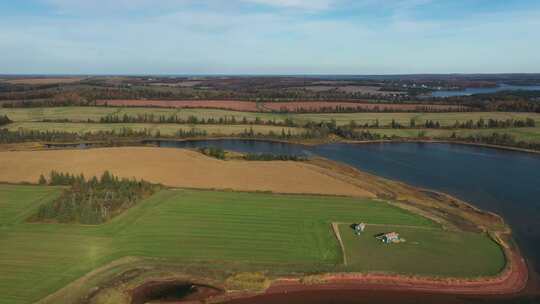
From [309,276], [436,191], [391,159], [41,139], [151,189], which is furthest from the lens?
[41,139]

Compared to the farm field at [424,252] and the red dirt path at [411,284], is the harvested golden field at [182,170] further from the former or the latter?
the red dirt path at [411,284]

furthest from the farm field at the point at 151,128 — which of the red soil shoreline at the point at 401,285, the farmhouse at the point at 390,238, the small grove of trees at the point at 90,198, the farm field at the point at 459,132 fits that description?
the red soil shoreline at the point at 401,285

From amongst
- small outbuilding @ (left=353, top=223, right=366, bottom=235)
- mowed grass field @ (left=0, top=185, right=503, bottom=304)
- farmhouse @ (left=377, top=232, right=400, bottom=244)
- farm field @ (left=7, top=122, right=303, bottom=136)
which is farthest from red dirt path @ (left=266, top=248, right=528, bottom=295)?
farm field @ (left=7, top=122, right=303, bottom=136)

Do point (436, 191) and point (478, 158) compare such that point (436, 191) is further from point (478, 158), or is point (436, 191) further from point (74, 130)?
point (74, 130)

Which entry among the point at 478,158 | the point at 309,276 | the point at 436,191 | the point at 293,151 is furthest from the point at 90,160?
the point at 478,158

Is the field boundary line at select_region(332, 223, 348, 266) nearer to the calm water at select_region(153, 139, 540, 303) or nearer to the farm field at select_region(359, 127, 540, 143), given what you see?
the calm water at select_region(153, 139, 540, 303)
